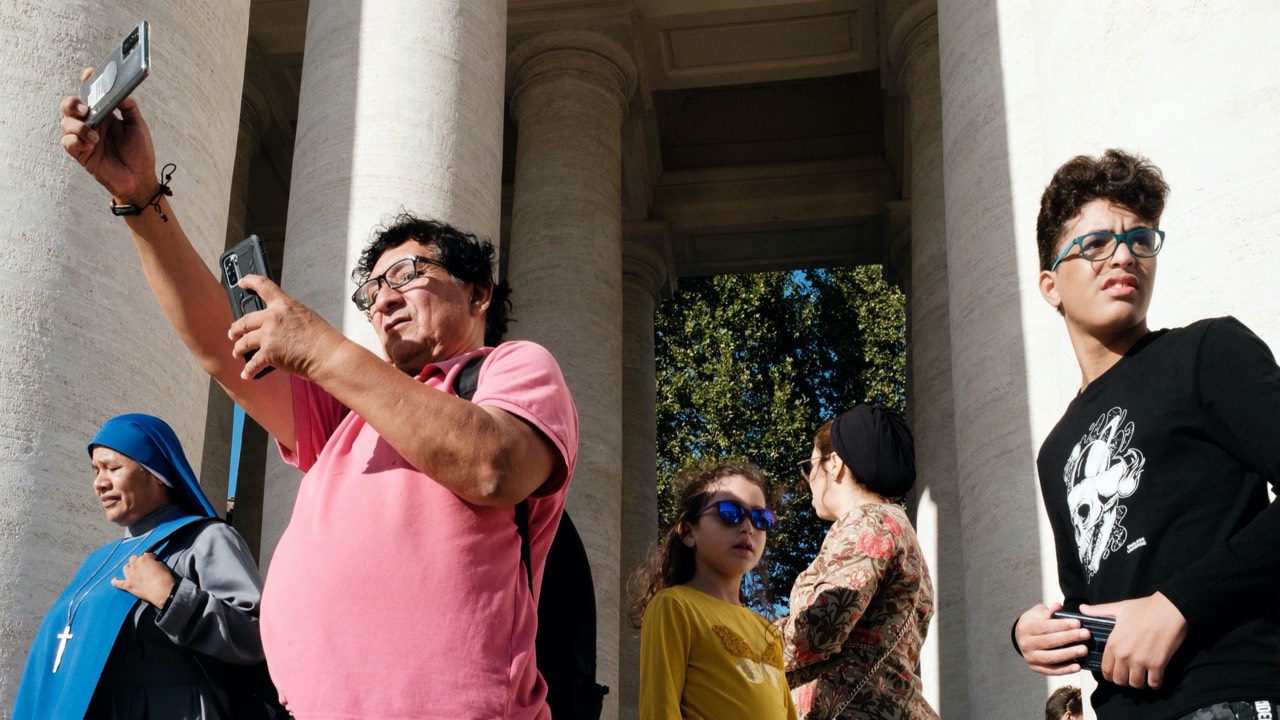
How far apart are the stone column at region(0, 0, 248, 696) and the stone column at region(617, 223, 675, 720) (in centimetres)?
1892

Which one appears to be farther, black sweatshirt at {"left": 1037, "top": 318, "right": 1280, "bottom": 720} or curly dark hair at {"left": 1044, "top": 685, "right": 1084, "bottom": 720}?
curly dark hair at {"left": 1044, "top": 685, "right": 1084, "bottom": 720}

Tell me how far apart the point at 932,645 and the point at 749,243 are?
55.3ft

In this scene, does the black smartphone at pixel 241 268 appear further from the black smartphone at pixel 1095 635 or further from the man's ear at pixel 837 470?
the man's ear at pixel 837 470

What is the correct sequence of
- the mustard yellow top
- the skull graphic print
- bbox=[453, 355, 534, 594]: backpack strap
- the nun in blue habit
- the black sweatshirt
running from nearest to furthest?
the black sweatshirt → the skull graphic print → bbox=[453, 355, 534, 594]: backpack strap → the nun in blue habit → the mustard yellow top

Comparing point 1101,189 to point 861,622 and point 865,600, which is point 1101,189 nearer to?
point 865,600

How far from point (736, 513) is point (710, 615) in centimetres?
81

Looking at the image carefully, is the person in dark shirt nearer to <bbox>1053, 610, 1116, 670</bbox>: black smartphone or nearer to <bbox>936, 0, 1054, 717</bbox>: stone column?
<bbox>1053, 610, 1116, 670</bbox>: black smartphone

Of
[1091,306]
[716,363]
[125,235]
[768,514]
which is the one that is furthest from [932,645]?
[716,363]

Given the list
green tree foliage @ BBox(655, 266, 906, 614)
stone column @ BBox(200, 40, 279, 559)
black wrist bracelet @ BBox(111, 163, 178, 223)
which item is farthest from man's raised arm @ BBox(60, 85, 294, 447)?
green tree foliage @ BBox(655, 266, 906, 614)

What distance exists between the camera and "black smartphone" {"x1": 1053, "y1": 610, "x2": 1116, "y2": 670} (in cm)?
443

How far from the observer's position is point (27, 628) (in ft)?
27.6

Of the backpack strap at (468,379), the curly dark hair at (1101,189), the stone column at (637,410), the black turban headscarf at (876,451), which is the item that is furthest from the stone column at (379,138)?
the stone column at (637,410)

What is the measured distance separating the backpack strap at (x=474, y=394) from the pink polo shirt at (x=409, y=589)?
0.05 m

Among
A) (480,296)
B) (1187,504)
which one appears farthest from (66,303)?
(1187,504)
